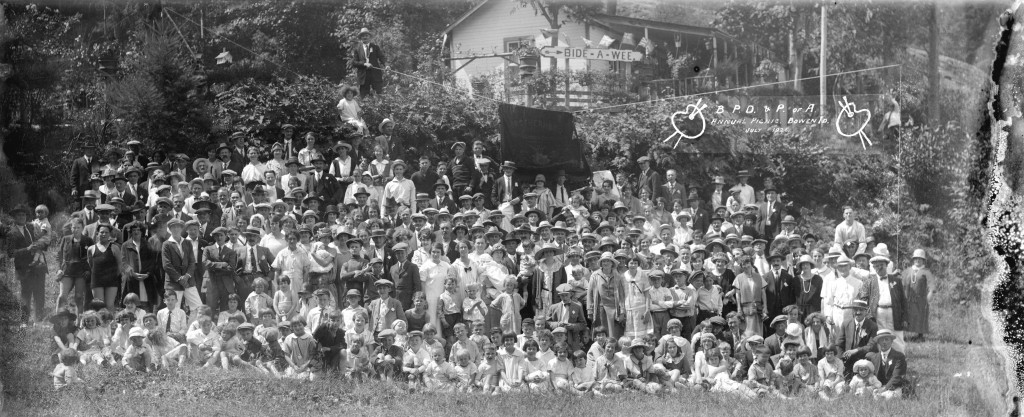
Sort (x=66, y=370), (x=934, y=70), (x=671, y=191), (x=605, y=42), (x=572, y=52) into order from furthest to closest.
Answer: (x=605, y=42) → (x=572, y=52) → (x=934, y=70) → (x=671, y=191) → (x=66, y=370)

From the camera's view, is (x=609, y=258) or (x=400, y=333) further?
(x=609, y=258)

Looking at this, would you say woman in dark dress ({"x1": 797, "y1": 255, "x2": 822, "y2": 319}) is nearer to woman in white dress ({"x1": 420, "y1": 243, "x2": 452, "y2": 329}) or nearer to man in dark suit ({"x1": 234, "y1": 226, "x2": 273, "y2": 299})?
woman in white dress ({"x1": 420, "y1": 243, "x2": 452, "y2": 329})

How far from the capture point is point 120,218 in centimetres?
1689

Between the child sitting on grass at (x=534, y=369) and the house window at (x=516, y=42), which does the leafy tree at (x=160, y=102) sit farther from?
the child sitting on grass at (x=534, y=369)

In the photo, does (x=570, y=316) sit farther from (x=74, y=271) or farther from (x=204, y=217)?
(x=74, y=271)

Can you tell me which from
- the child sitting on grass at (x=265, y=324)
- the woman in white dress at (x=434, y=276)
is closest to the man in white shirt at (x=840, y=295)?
the woman in white dress at (x=434, y=276)

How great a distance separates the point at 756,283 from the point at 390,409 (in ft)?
19.0

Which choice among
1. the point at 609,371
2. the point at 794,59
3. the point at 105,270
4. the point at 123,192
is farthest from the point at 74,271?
the point at 794,59

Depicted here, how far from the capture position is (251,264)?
51.3ft

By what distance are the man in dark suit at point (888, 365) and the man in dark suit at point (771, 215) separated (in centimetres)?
459

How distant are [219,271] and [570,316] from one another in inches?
204

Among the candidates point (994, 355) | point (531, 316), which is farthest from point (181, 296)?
point (994, 355)

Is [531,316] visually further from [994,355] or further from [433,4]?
[433,4]

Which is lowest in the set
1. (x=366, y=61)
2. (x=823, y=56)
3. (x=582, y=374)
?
(x=582, y=374)
